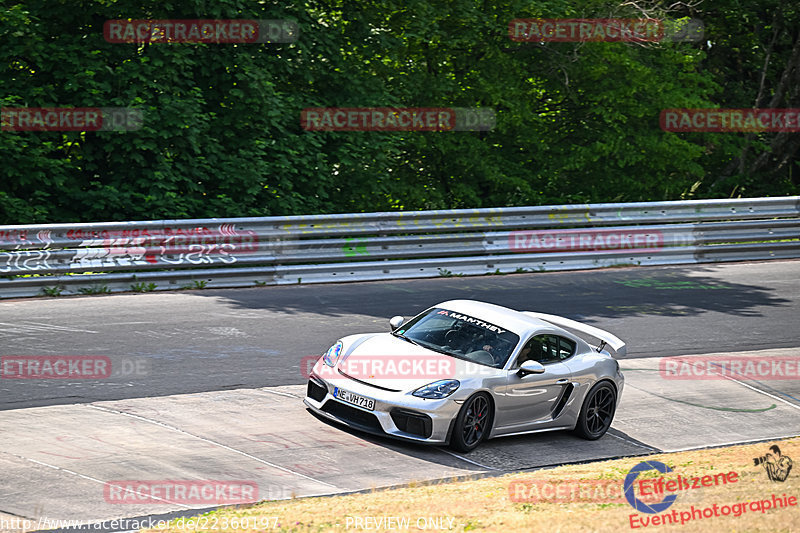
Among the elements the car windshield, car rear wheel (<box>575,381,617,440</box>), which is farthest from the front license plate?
car rear wheel (<box>575,381,617,440</box>)

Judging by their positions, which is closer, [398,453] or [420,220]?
[398,453]

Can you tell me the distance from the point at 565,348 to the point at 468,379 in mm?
1613

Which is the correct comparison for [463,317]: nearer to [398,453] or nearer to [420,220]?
[398,453]

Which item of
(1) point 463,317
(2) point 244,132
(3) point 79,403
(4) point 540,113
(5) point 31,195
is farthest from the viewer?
(4) point 540,113

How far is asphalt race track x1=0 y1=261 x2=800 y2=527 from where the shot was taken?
8562mm

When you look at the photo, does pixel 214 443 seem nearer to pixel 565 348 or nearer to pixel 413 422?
pixel 413 422

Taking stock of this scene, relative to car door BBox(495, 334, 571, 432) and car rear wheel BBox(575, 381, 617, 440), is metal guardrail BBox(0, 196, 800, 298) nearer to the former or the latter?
car door BBox(495, 334, 571, 432)

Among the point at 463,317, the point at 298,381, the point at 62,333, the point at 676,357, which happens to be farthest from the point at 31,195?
the point at 676,357

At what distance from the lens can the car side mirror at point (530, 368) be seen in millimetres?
10125

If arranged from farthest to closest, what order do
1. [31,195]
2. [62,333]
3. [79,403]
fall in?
1. [31,195]
2. [62,333]
3. [79,403]

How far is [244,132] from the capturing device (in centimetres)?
1841

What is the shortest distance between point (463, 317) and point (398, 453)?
1891 millimetres

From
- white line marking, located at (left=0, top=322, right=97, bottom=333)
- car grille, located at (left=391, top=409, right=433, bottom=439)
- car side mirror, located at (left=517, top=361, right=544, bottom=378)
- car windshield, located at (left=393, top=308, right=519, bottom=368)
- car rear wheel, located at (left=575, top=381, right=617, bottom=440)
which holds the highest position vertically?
car windshield, located at (left=393, top=308, right=519, bottom=368)

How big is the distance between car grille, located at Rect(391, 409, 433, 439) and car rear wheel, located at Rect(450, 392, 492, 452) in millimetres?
285
